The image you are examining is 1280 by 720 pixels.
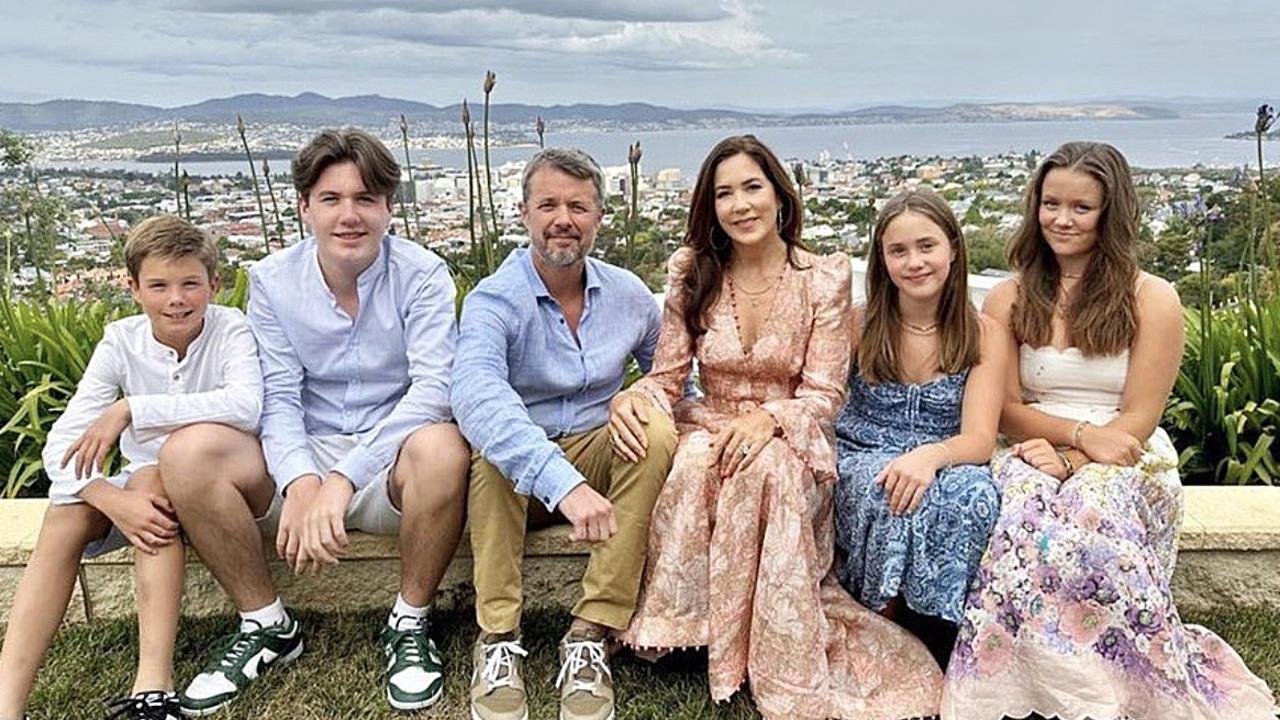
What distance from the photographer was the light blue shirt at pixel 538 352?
2.72 metres

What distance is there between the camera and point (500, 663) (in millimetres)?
2688

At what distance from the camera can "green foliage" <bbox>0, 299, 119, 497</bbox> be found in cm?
353

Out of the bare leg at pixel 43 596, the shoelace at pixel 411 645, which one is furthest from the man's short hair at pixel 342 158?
the shoelace at pixel 411 645

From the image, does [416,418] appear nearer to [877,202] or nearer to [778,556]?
[778,556]

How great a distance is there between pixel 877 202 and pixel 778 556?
184cm

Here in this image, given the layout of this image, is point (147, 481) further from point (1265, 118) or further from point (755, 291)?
point (1265, 118)

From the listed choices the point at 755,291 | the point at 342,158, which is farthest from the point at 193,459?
the point at 755,291

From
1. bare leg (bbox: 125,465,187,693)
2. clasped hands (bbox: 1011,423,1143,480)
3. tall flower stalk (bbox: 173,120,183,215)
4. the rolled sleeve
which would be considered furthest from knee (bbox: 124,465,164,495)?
clasped hands (bbox: 1011,423,1143,480)

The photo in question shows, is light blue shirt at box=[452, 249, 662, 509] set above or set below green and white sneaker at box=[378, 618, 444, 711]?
above

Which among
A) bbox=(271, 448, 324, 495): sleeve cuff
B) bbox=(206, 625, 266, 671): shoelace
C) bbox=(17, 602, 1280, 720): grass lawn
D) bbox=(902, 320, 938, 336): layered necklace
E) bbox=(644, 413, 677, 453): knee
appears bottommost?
bbox=(17, 602, 1280, 720): grass lawn

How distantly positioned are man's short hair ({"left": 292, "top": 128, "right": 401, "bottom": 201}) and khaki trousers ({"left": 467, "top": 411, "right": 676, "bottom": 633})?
80cm

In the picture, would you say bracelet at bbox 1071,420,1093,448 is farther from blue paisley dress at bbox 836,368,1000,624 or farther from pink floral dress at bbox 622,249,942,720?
pink floral dress at bbox 622,249,942,720

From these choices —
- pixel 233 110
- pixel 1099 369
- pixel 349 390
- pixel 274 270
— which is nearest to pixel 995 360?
pixel 1099 369

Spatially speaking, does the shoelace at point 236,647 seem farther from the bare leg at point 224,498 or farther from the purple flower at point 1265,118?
the purple flower at point 1265,118
